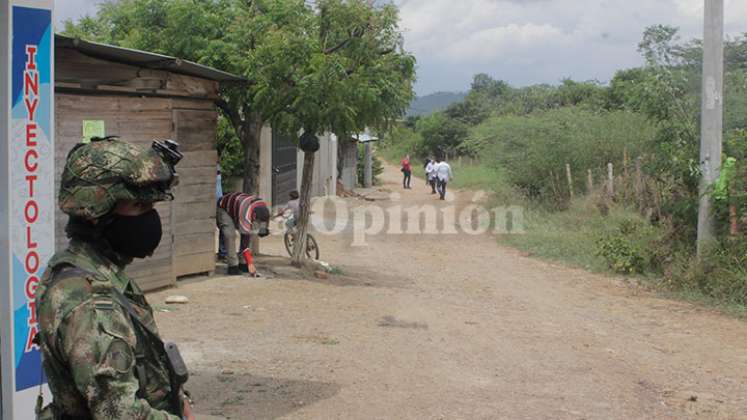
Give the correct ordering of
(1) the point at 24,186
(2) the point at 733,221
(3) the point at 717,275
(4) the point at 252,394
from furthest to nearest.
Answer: (2) the point at 733,221
(3) the point at 717,275
(4) the point at 252,394
(1) the point at 24,186

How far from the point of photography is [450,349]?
7883 mm

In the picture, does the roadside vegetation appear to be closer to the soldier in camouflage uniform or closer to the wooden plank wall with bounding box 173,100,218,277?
the wooden plank wall with bounding box 173,100,218,277

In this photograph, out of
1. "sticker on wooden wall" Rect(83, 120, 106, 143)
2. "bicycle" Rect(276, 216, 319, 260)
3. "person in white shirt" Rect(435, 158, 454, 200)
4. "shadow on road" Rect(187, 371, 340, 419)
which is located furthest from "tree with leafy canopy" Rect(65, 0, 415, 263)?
"person in white shirt" Rect(435, 158, 454, 200)

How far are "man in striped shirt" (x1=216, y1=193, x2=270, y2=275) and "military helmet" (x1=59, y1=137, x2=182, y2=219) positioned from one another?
8.74 meters

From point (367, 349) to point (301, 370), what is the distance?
965mm

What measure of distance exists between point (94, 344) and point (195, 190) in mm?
8724

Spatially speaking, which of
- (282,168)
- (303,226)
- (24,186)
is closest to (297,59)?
(303,226)

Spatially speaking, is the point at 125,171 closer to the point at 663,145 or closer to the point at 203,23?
the point at 203,23

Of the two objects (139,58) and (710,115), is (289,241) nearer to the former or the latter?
(139,58)

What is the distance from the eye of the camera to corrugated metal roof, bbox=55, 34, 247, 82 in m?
8.27

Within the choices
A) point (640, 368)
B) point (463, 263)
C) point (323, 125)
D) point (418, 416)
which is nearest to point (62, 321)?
point (418, 416)

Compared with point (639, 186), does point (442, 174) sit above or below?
above

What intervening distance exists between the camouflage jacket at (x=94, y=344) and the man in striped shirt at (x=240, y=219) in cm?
886

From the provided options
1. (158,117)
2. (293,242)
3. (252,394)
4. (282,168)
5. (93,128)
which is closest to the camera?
(252,394)
